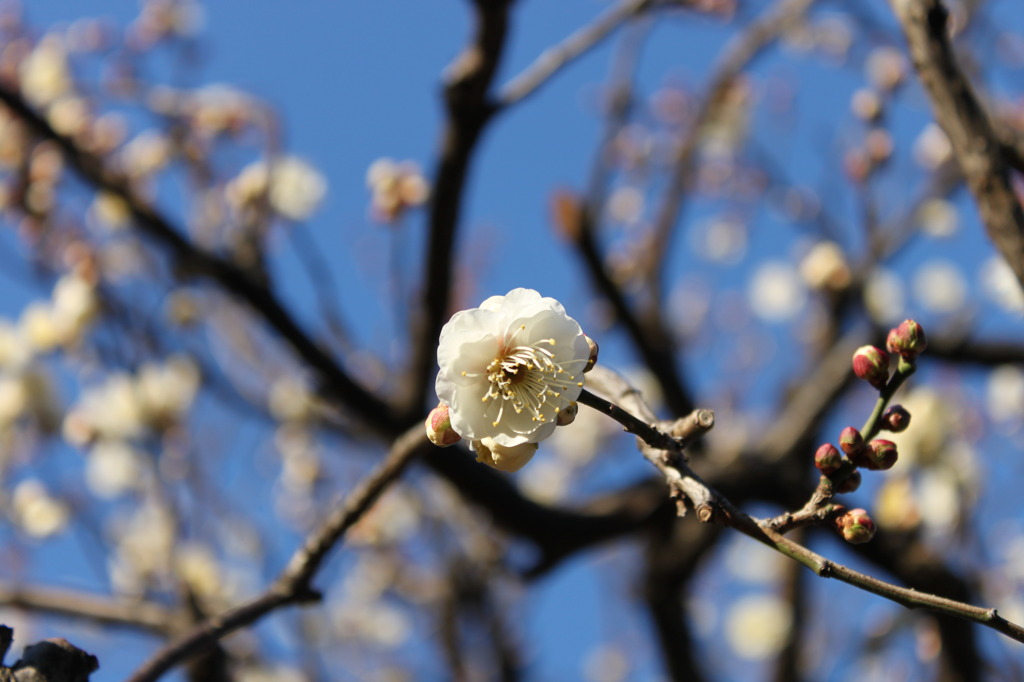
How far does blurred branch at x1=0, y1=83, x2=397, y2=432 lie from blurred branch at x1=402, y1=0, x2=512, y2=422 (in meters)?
0.22

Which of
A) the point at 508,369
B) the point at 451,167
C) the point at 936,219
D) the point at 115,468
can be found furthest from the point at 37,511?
the point at 936,219

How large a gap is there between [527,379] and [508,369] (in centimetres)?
3

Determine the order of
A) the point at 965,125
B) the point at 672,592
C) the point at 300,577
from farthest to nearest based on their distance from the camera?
1. the point at 672,592
2. the point at 300,577
3. the point at 965,125

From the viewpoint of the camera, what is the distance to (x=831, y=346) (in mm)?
3896

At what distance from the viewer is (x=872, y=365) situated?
1.09 metres

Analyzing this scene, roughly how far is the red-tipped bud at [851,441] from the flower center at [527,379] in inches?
12.8

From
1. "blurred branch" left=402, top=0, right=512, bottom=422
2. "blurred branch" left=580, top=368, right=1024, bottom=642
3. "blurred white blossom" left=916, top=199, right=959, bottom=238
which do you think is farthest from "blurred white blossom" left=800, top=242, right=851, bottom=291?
"blurred branch" left=580, top=368, right=1024, bottom=642

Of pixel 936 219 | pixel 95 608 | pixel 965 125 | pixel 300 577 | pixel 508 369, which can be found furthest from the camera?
pixel 936 219

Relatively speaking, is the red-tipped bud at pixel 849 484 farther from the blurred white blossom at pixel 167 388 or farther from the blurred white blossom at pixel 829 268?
the blurred white blossom at pixel 829 268

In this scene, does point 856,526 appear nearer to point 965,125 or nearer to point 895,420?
point 895,420

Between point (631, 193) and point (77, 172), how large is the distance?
314 cm

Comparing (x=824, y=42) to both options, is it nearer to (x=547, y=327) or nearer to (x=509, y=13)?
(x=509, y=13)

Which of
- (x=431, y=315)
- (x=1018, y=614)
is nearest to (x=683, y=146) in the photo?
(x=431, y=315)

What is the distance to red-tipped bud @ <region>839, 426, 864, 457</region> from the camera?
1030 millimetres
